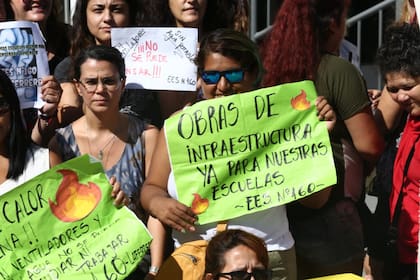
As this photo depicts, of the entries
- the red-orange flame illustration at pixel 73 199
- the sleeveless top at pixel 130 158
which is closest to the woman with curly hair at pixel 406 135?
the sleeveless top at pixel 130 158

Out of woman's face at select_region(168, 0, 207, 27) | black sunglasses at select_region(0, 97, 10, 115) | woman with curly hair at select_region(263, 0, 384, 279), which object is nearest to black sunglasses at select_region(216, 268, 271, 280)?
woman with curly hair at select_region(263, 0, 384, 279)

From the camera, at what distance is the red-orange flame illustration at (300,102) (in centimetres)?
496

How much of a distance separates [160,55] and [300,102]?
1.08 metres

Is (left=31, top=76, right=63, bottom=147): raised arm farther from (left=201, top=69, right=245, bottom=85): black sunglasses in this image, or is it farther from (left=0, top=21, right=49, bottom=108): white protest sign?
(left=201, top=69, right=245, bottom=85): black sunglasses

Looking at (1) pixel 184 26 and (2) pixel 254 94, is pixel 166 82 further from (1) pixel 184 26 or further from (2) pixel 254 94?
(2) pixel 254 94

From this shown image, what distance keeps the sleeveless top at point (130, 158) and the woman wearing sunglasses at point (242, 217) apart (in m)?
0.16

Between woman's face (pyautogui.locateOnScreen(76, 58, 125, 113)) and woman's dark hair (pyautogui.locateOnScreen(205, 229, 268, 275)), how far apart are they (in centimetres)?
95

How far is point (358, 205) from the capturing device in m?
5.43

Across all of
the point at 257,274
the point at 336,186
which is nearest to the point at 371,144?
the point at 336,186

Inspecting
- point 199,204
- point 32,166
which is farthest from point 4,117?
point 199,204

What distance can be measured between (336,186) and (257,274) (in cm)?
88

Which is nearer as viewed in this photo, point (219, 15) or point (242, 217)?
point (242, 217)

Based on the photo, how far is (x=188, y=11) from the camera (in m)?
5.87

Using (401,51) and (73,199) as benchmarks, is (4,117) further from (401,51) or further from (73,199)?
(401,51)
